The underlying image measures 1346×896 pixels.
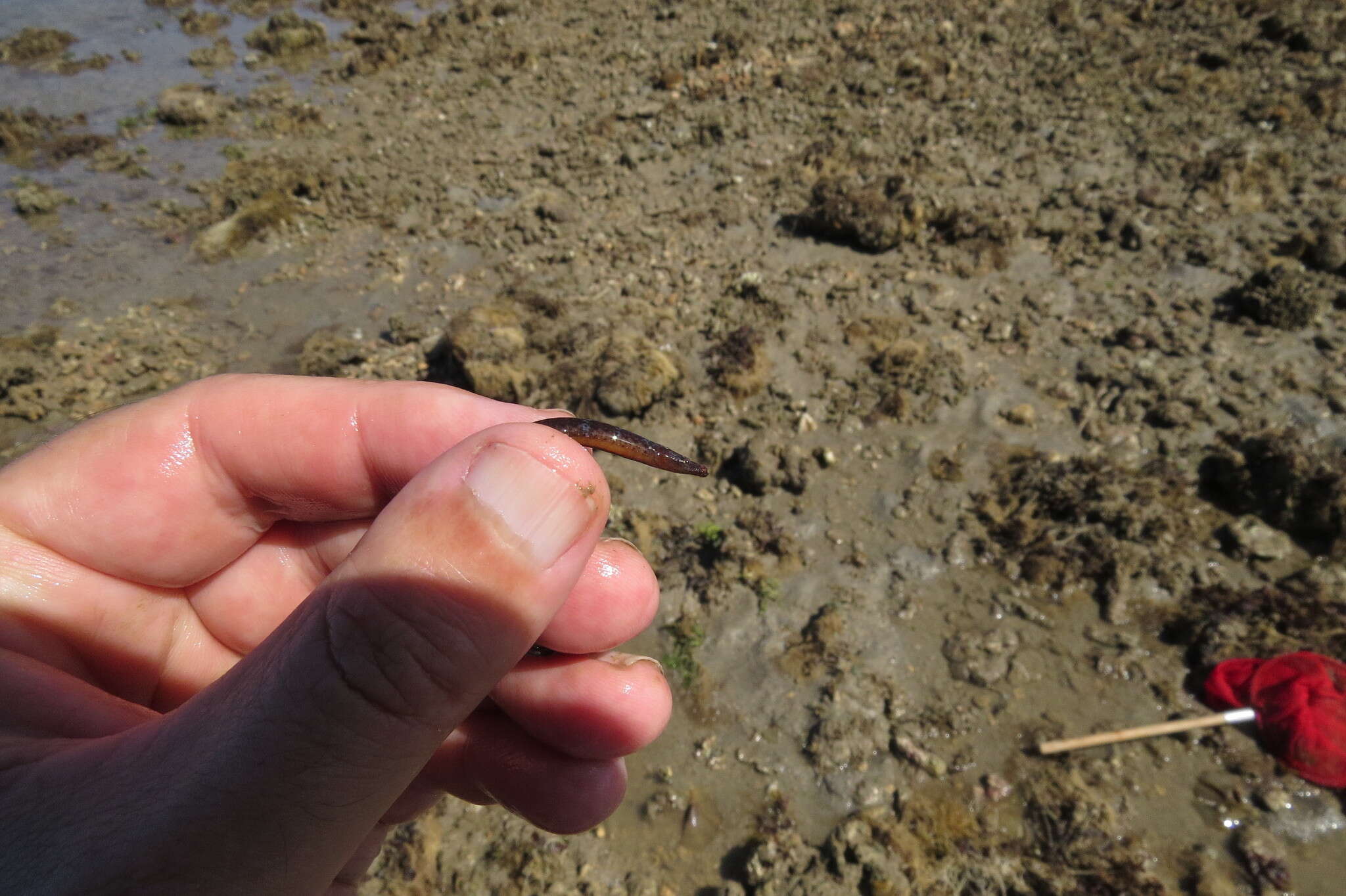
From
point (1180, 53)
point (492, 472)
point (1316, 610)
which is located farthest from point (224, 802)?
point (1180, 53)

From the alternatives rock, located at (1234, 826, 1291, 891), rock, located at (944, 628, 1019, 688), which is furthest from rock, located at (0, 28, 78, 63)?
rock, located at (1234, 826, 1291, 891)

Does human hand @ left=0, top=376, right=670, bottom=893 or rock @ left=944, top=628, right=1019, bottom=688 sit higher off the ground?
human hand @ left=0, top=376, right=670, bottom=893

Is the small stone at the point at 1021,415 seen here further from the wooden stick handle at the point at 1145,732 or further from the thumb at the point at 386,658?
the thumb at the point at 386,658

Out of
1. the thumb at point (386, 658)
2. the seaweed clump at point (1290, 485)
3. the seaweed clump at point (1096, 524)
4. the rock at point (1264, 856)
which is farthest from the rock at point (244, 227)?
the rock at point (1264, 856)

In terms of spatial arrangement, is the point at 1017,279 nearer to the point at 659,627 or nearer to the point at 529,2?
the point at 659,627

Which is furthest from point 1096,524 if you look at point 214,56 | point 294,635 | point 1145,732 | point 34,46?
point 34,46

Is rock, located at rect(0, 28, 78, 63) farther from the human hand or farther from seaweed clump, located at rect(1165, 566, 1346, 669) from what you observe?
seaweed clump, located at rect(1165, 566, 1346, 669)

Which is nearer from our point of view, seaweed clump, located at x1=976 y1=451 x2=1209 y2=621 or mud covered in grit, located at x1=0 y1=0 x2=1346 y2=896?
mud covered in grit, located at x1=0 y1=0 x2=1346 y2=896
